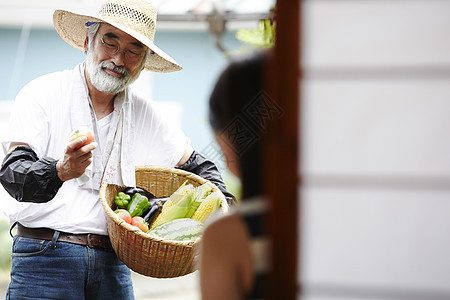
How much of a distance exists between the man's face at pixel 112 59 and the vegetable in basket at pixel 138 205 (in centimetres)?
44

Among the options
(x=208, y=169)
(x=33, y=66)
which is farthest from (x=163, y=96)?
(x=208, y=169)

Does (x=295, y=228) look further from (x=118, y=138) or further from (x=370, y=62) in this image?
(x=118, y=138)

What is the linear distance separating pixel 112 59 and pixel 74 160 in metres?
0.51

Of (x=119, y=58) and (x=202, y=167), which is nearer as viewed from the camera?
(x=119, y=58)

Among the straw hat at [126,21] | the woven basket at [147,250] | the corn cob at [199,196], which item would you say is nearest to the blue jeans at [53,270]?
the woven basket at [147,250]

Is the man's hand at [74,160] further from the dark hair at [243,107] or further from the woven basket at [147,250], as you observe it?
the dark hair at [243,107]

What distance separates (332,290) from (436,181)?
0.27 metres

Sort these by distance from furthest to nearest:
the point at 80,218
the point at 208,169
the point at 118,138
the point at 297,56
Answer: the point at 208,169 → the point at 118,138 → the point at 80,218 → the point at 297,56

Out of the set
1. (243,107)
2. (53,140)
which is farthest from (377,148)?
(53,140)

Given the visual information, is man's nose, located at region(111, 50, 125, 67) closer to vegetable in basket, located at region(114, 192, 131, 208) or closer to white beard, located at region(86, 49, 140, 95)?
white beard, located at region(86, 49, 140, 95)

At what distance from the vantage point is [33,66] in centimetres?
630

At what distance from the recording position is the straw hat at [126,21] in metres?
2.23

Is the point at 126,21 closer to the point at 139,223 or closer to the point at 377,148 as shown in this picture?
the point at 139,223

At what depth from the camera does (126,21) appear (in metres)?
2.24
